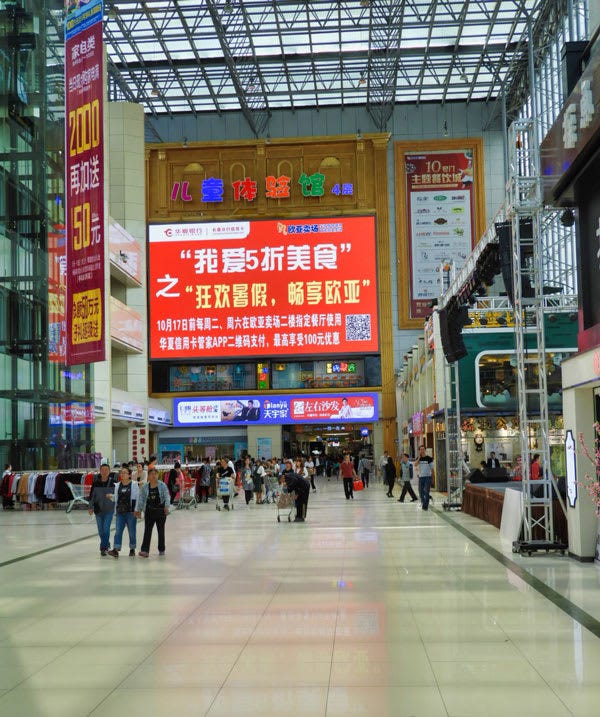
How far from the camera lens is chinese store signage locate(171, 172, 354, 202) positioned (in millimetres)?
49188

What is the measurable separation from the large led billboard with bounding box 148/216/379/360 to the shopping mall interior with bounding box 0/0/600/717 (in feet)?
0.45

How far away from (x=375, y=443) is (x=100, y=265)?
25469mm

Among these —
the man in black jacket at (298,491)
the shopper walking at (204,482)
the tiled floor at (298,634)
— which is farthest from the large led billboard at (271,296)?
the tiled floor at (298,634)

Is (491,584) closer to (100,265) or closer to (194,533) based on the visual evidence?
(194,533)

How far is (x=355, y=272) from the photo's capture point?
156 ft

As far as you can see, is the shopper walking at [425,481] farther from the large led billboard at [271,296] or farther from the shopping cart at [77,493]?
the large led billboard at [271,296]

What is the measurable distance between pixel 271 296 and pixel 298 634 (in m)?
40.5

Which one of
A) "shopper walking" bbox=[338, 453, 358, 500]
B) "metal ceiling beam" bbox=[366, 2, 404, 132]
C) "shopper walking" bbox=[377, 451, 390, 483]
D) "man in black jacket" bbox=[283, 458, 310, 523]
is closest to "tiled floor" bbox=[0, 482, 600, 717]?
"man in black jacket" bbox=[283, 458, 310, 523]

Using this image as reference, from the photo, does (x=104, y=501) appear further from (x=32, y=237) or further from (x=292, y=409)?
(x=292, y=409)

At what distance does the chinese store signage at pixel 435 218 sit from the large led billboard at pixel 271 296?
92.3 inches

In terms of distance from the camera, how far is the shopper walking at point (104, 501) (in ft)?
43.4

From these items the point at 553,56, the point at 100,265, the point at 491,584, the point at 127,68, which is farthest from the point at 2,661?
the point at 127,68

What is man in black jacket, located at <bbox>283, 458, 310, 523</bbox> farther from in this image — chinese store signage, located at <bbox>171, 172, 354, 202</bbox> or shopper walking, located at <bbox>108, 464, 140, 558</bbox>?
chinese store signage, located at <bbox>171, 172, 354, 202</bbox>

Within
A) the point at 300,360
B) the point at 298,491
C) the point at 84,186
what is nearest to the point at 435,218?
the point at 300,360
